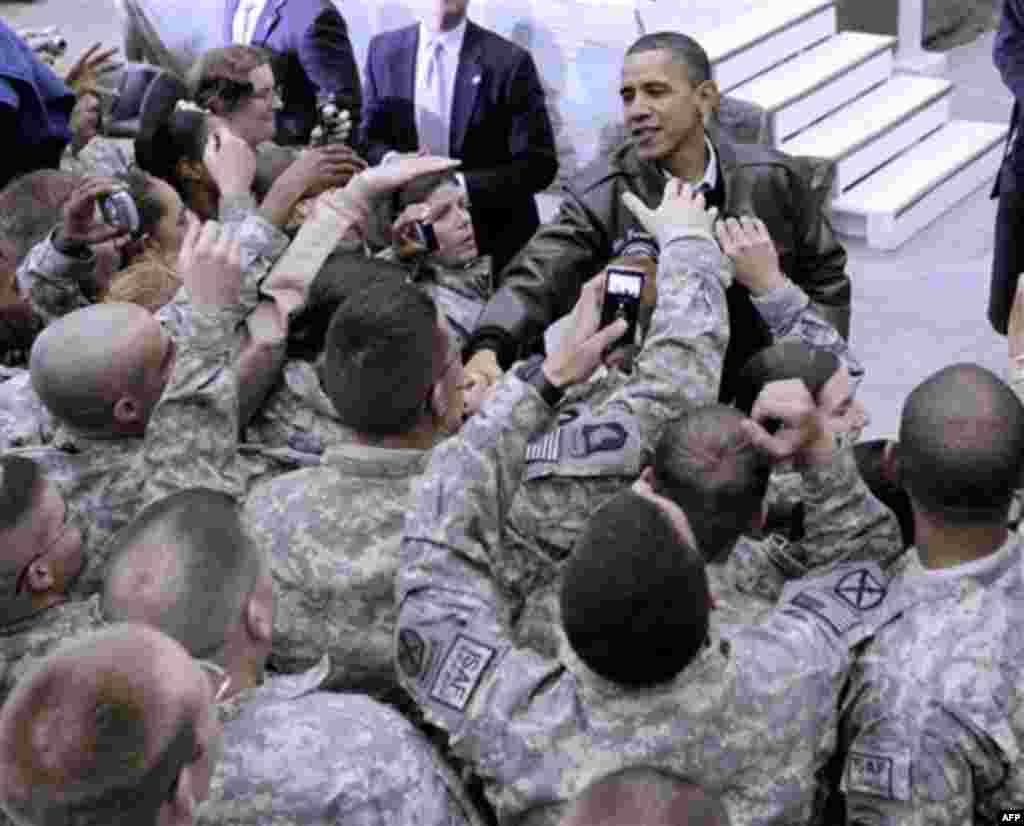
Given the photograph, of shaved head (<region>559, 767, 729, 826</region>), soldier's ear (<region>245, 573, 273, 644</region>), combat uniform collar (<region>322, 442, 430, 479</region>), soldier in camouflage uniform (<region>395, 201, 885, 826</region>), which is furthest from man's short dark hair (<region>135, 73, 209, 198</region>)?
shaved head (<region>559, 767, 729, 826</region>)

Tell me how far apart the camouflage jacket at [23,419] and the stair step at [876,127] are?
14.1 feet

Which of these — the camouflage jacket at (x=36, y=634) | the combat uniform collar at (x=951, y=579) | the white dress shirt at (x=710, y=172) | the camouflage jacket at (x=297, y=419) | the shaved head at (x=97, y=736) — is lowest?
the camouflage jacket at (x=297, y=419)

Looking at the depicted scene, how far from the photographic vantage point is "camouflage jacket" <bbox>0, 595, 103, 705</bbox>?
2.62 meters

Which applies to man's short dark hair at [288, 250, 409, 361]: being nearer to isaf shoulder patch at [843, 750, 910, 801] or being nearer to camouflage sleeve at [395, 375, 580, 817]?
camouflage sleeve at [395, 375, 580, 817]

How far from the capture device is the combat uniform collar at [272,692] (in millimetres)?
2303

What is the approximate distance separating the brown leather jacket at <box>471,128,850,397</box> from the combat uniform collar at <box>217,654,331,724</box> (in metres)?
1.86

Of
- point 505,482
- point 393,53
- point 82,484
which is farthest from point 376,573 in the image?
point 393,53

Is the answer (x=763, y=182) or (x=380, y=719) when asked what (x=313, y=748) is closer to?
(x=380, y=719)

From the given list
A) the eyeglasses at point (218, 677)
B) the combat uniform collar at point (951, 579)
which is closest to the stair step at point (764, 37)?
the combat uniform collar at point (951, 579)

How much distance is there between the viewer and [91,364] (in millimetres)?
3066

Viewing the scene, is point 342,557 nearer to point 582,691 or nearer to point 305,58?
point 582,691

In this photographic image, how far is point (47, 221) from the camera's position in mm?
4301

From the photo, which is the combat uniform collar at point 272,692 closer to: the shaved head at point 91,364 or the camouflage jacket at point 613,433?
the camouflage jacket at point 613,433

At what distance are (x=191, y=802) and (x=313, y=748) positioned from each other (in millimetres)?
258
